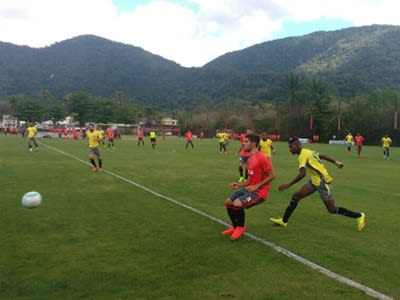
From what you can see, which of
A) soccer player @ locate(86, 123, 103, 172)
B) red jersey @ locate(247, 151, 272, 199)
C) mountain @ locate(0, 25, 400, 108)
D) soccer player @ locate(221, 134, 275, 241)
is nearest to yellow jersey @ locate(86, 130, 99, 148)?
soccer player @ locate(86, 123, 103, 172)

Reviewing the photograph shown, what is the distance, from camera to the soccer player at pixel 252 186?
6873 mm

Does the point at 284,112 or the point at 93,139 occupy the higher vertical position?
the point at 284,112

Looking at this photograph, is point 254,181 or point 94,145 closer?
point 254,181

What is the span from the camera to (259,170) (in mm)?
6984

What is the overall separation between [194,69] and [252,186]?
173 meters

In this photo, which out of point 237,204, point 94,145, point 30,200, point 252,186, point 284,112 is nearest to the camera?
point 237,204

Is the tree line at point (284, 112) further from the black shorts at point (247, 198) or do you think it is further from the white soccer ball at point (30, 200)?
the white soccer ball at point (30, 200)

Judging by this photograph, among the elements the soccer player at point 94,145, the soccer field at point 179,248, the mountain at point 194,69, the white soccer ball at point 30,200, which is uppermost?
the mountain at point 194,69

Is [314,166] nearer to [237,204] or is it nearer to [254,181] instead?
[254,181]

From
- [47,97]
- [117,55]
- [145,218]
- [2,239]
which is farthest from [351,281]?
[117,55]

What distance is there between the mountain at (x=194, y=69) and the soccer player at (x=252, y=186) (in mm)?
122567

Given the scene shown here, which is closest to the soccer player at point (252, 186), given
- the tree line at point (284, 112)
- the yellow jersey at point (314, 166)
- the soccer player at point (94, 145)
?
the yellow jersey at point (314, 166)

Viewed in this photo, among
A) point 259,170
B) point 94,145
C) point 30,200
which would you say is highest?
point 259,170

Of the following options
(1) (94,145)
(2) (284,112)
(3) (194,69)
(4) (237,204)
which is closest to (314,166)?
(4) (237,204)
